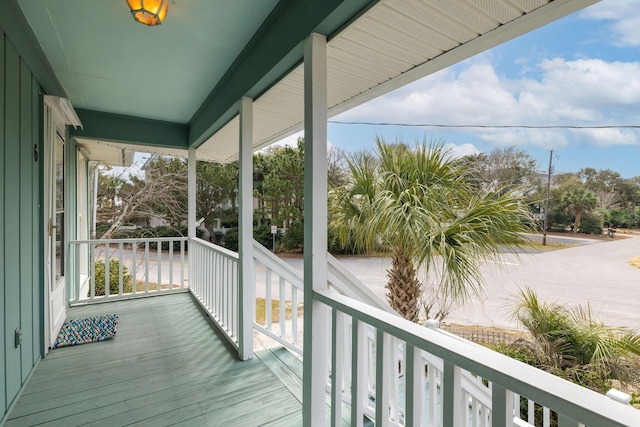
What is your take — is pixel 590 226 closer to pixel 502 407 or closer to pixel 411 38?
pixel 411 38

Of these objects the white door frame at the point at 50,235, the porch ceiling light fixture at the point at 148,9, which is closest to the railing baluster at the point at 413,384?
the porch ceiling light fixture at the point at 148,9

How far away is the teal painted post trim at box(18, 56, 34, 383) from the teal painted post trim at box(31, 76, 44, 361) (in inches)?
3.3

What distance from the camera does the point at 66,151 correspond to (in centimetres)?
364

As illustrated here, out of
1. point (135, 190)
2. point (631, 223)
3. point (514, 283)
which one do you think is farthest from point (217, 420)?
point (135, 190)

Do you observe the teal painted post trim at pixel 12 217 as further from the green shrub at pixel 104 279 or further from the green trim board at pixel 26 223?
the green shrub at pixel 104 279

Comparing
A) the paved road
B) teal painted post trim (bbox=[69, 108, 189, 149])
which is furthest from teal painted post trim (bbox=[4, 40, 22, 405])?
the paved road

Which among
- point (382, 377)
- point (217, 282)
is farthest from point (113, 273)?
point (382, 377)

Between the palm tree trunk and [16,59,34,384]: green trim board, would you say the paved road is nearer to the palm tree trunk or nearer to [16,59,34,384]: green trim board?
the palm tree trunk

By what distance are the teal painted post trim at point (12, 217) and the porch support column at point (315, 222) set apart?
5.87ft

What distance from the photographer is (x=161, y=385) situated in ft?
7.21

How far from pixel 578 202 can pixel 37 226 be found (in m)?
4.20

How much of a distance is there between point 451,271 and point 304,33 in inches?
98.2

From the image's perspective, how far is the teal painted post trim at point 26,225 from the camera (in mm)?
2068

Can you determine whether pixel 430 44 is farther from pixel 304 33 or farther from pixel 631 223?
pixel 631 223
